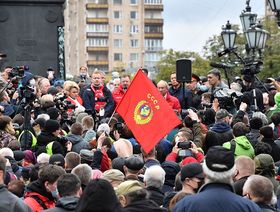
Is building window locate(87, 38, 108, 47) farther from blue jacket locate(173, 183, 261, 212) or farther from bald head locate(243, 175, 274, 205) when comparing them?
blue jacket locate(173, 183, 261, 212)

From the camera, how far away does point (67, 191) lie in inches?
382

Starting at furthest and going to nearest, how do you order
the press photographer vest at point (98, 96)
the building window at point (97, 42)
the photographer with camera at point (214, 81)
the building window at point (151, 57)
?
1. the building window at point (151, 57)
2. the building window at point (97, 42)
3. the press photographer vest at point (98, 96)
4. the photographer with camera at point (214, 81)

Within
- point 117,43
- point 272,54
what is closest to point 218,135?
point 272,54

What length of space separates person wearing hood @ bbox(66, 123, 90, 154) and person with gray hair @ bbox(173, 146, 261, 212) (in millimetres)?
6631

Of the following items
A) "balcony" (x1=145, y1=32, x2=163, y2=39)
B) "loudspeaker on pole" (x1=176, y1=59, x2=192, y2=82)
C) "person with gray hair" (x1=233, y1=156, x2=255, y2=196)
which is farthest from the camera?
"balcony" (x1=145, y1=32, x2=163, y2=39)

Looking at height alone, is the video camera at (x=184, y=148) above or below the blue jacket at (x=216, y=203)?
below

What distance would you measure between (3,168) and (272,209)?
2.74 m

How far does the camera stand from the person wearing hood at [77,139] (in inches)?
597

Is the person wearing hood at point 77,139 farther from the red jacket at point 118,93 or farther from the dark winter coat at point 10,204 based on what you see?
the red jacket at point 118,93

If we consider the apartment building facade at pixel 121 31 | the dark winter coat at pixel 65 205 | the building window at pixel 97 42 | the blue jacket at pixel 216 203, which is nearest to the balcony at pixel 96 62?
the apartment building facade at pixel 121 31

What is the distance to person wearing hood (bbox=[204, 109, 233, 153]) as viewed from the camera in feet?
50.7

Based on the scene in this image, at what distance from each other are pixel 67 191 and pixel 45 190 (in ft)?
3.59

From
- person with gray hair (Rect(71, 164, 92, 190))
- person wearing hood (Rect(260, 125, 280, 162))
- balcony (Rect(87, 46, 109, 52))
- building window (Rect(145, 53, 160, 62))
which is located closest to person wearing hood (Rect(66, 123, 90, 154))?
person wearing hood (Rect(260, 125, 280, 162))

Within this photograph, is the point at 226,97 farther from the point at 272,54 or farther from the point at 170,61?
the point at 170,61
